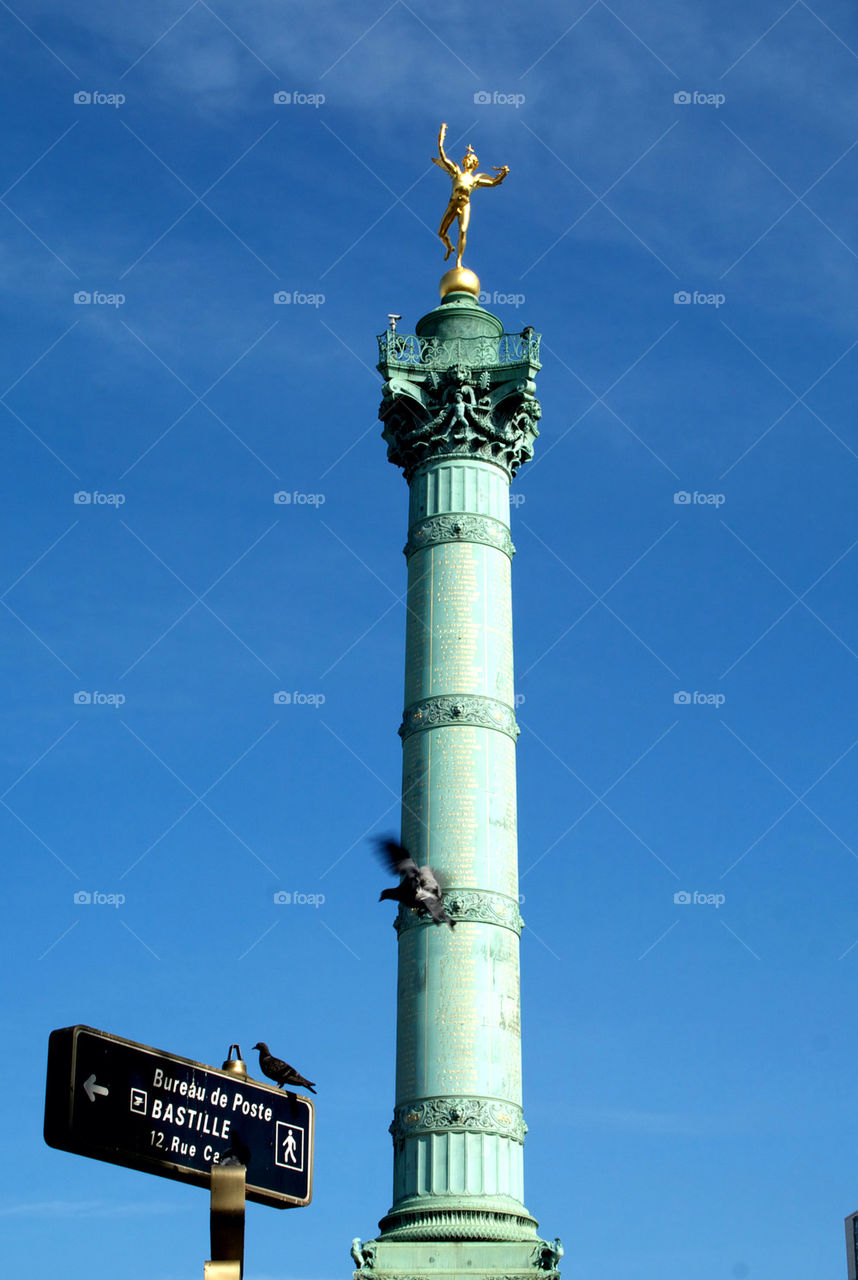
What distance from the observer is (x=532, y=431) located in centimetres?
3853

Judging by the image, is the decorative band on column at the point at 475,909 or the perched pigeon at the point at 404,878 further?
the decorative band on column at the point at 475,909

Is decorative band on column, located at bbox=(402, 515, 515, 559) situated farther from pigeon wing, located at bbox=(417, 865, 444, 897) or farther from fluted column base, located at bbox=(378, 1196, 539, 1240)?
fluted column base, located at bbox=(378, 1196, 539, 1240)

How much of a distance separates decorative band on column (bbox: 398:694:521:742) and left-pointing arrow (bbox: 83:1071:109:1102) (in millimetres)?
25886

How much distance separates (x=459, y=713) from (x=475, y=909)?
4.36m

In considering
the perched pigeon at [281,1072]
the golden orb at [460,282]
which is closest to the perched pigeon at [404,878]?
the perched pigeon at [281,1072]

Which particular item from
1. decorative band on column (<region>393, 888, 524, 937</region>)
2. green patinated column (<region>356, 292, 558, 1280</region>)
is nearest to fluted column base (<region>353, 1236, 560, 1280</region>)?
green patinated column (<region>356, 292, 558, 1280</region>)

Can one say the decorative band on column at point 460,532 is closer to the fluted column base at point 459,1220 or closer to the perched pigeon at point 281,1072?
the fluted column base at point 459,1220

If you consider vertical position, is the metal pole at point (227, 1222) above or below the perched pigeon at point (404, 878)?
below

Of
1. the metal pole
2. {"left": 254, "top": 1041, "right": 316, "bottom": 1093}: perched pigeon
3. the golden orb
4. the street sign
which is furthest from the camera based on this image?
the golden orb

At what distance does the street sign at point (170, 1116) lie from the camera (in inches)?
326

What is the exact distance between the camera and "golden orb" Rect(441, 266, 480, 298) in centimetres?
3975

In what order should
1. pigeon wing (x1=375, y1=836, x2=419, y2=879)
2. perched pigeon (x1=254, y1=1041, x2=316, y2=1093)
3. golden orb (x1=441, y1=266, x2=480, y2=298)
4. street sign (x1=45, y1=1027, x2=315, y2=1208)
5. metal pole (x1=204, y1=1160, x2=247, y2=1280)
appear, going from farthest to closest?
golden orb (x1=441, y1=266, x2=480, y2=298) → pigeon wing (x1=375, y1=836, x2=419, y2=879) → perched pigeon (x1=254, y1=1041, x2=316, y2=1093) → street sign (x1=45, y1=1027, x2=315, y2=1208) → metal pole (x1=204, y1=1160, x2=247, y2=1280)

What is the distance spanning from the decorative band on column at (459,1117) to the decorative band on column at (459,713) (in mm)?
7990

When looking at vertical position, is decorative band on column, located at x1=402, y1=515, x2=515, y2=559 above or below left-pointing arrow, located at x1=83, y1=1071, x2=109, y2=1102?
above
